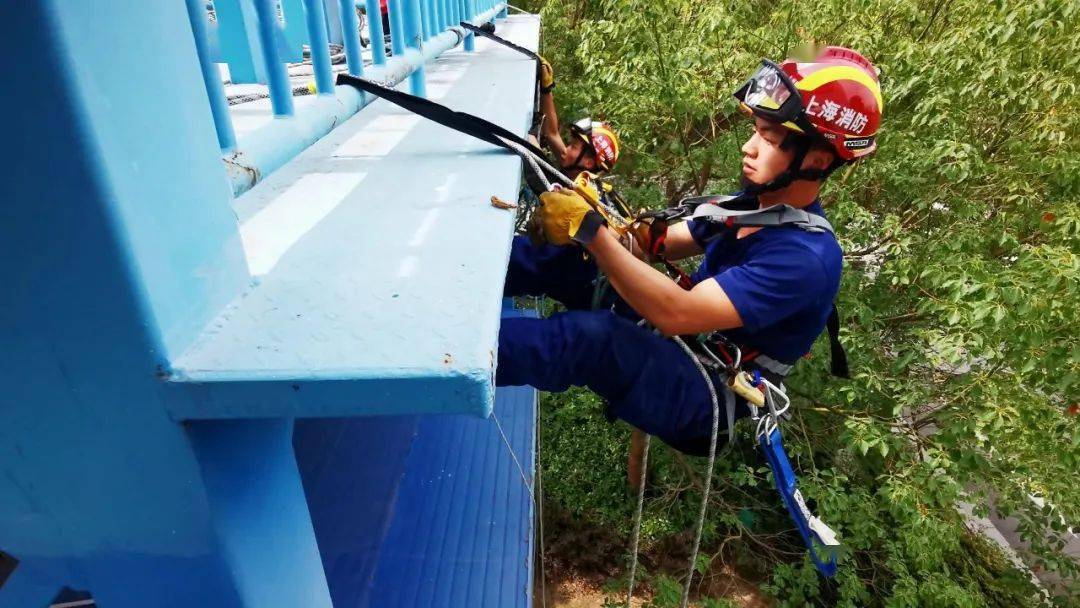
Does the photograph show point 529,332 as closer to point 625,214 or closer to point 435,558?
point 625,214

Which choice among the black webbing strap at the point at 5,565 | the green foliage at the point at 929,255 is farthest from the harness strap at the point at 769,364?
the black webbing strap at the point at 5,565

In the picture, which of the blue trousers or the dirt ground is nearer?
the blue trousers

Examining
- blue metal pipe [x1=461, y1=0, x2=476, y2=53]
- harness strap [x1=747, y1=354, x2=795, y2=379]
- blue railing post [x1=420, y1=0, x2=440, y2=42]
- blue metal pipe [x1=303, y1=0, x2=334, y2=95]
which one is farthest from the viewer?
blue metal pipe [x1=461, y1=0, x2=476, y2=53]

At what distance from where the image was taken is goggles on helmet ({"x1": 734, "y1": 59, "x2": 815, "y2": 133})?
71.7 inches

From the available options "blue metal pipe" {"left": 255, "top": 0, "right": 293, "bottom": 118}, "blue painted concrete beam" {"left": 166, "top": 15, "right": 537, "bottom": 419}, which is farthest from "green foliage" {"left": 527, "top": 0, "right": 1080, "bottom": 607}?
"blue metal pipe" {"left": 255, "top": 0, "right": 293, "bottom": 118}

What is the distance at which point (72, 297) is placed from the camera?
0.57 m

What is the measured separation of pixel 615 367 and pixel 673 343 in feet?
0.81

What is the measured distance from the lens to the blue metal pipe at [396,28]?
1689 millimetres

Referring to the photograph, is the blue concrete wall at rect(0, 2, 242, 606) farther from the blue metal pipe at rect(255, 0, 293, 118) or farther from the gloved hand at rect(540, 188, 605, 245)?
the gloved hand at rect(540, 188, 605, 245)

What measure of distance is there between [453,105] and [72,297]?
1.63 m

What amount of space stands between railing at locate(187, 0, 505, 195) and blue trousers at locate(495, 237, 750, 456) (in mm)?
872

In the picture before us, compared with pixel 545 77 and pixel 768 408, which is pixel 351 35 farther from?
pixel 545 77

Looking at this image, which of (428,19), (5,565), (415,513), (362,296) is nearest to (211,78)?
(362,296)

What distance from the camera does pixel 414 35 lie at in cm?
198
